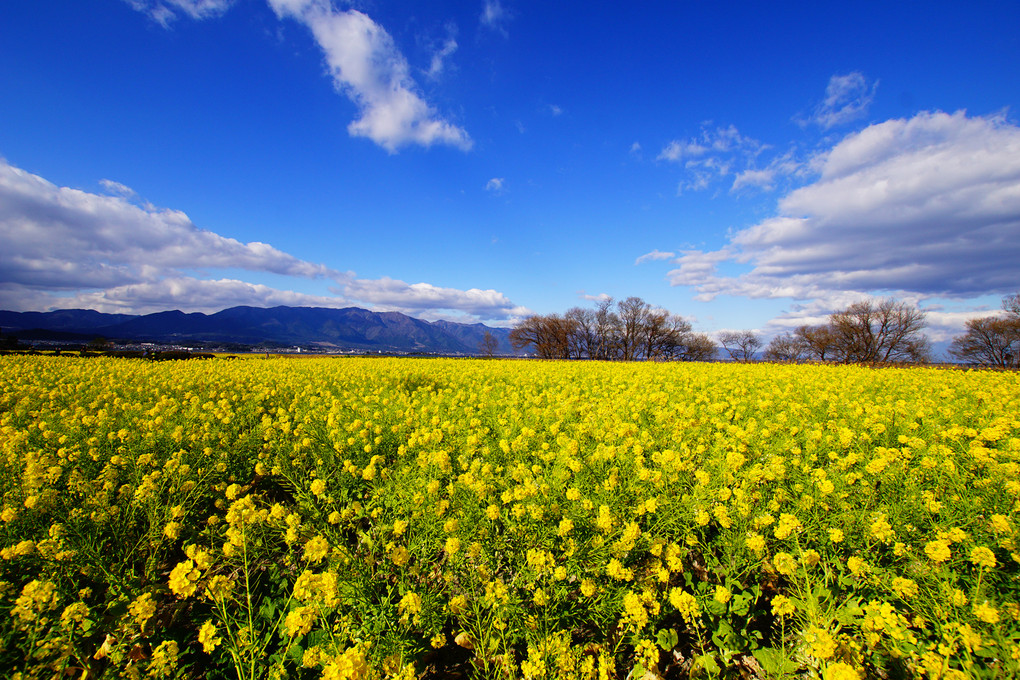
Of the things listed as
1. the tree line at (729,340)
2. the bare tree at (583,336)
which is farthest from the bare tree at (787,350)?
the bare tree at (583,336)

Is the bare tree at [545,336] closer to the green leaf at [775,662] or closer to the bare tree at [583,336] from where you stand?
the bare tree at [583,336]

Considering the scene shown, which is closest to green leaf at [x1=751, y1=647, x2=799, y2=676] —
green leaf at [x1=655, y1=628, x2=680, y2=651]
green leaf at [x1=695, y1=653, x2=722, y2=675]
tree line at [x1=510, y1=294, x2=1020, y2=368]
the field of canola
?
the field of canola

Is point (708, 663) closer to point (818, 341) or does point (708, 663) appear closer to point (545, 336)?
point (545, 336)

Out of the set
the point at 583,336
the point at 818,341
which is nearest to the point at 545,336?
the point at 583,336

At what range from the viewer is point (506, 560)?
3.00 m

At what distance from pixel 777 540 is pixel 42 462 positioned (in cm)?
727

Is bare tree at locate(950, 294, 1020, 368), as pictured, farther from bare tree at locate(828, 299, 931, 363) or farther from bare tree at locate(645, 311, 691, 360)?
bare tree at locate(645, 311, 691, 360)

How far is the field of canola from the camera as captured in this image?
2154 mm

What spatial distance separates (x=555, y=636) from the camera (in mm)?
2170

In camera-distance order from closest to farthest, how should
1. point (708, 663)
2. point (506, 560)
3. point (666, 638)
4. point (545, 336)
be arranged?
point (708, 663) → point (666, 638) → point (506, 560) → point (545, 336)

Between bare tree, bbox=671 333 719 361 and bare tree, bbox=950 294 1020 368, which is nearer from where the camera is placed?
bare tree, bbox=950 294 1020 368

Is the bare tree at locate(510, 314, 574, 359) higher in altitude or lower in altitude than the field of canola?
higher

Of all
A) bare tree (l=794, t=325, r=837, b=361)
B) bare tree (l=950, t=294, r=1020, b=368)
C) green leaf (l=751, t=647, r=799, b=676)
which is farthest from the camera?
bare tree (l=794, t=325, r=837, b=361)

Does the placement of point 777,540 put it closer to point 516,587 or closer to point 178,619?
point 516,587
